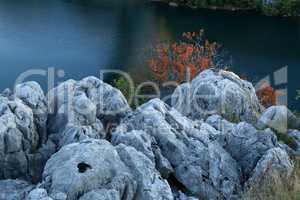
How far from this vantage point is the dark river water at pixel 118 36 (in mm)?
30203

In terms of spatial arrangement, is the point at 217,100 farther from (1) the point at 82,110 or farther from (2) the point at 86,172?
(2) the point at 86,172

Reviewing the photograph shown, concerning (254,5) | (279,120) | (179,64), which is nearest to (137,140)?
(279,120)

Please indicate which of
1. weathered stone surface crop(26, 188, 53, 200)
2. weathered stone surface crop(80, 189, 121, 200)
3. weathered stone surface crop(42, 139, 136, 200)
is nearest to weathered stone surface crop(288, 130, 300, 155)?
weathered stone surface crop(42, 139, 136, 200)

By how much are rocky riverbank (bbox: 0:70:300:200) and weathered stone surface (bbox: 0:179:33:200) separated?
2cm

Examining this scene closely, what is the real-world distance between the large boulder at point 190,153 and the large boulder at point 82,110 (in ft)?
2.57

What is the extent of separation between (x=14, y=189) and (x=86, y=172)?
1714mm

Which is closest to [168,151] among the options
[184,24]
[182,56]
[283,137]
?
[283,137]

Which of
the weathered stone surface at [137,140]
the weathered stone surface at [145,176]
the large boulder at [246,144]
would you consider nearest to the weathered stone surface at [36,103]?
the weathered stone surface at [137,140]

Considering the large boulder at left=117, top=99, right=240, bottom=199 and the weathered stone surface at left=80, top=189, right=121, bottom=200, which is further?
the large boulder at left=117, top=99, right=240, bottom=199

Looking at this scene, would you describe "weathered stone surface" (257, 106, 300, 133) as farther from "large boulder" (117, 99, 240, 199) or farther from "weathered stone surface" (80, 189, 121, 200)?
"weathered stone surface" (80, 189, 121, 200)

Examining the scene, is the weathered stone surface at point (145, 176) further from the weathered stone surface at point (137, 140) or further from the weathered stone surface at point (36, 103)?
the weathered stone surface at point (36, 103)

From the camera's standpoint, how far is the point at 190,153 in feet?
30.2

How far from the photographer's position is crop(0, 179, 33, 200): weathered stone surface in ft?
26.0

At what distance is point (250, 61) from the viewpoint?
110 ft
